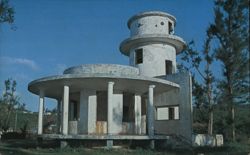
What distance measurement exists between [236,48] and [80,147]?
10804 millimetres

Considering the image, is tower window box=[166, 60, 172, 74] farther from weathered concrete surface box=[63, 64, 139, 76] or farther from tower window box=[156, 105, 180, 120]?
weathered concrete surface box=[63, 64, 139, 76]

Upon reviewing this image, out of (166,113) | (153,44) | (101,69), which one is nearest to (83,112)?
(101,69)

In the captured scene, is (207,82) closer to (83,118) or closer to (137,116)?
(137,116)

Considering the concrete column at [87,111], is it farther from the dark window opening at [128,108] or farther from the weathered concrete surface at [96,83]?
the dark window opening at [128,108]

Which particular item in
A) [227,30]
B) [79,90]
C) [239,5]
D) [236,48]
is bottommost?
[79,90]

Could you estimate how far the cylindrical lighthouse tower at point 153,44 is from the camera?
26781 mm

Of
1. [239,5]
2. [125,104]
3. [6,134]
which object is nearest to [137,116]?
[125,104]

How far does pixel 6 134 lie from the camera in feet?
103

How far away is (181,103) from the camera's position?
75.4 feet

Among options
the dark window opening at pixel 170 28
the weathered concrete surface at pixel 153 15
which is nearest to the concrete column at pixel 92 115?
the weathered concrete surface at pixel 153 15

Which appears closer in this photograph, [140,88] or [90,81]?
[90,81]

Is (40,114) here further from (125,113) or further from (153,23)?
(153,23)

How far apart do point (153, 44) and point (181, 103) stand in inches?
239

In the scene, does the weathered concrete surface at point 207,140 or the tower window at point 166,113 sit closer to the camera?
the weathered concrete surface at point 207,140
